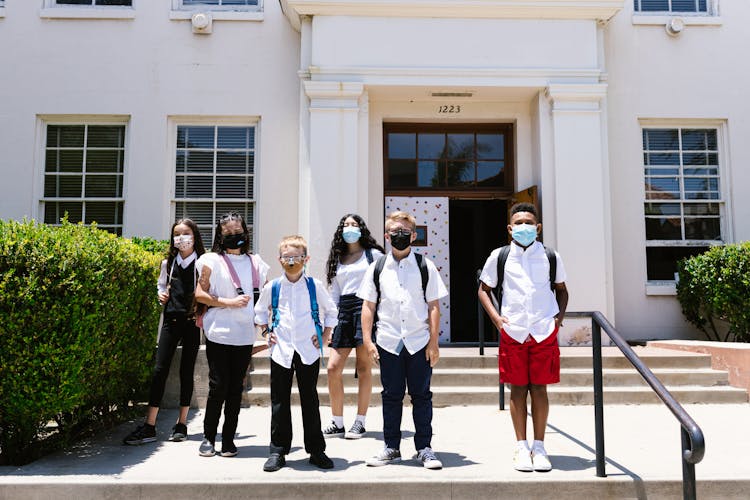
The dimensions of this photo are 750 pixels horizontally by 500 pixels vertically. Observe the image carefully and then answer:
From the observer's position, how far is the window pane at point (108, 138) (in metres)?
9.46

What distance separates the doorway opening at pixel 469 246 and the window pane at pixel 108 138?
18.0 ft

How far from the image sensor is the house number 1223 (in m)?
9.37

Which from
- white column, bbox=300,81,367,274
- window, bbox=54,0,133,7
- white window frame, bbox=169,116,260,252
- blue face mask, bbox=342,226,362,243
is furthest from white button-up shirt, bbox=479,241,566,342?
window, bbox=54,0,133,7

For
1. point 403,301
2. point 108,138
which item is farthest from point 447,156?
point 403,301

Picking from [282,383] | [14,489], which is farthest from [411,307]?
[14,489]

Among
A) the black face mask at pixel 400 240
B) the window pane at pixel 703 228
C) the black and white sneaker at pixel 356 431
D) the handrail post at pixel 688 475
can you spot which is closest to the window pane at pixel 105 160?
the black and white sneaker at pixel 356 431

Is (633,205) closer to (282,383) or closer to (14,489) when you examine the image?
(282,383)

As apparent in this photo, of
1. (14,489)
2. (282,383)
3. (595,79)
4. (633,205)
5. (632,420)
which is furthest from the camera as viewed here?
Result: (633,205)

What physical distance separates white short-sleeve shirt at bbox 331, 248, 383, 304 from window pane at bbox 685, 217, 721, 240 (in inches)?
269

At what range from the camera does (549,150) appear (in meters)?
8.77

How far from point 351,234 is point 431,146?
16.9 ft

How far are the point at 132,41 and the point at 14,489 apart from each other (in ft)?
24.8

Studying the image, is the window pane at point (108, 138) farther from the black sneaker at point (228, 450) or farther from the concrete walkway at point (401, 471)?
the black sneaker at point (228, 450)

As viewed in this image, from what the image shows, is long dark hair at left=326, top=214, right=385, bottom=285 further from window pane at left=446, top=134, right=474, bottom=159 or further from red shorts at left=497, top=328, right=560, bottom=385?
window pane at left=446, top=134, right=474, bottom=159
